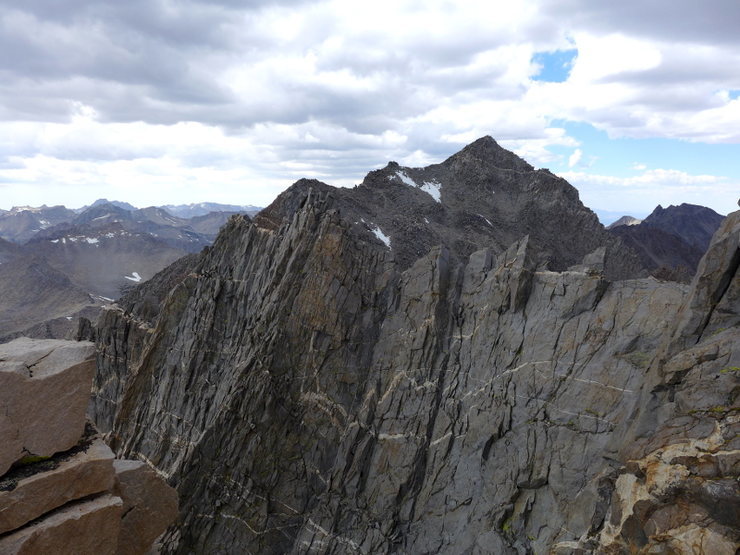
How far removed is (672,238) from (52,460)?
14449 centimetres

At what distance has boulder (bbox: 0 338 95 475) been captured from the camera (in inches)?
527

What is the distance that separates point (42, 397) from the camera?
13.9 meters

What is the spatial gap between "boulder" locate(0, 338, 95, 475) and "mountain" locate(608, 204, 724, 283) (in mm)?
72230

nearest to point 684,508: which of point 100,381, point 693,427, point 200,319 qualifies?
point 693,427

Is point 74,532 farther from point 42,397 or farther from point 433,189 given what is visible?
point 433,189

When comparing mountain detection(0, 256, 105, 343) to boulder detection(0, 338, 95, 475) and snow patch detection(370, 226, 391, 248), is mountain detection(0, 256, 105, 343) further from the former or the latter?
boulder detection(0, 338, 95, 475)

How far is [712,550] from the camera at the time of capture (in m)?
14.3

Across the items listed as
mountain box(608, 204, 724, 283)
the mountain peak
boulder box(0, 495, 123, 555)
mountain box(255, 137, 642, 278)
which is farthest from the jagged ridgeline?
mountain box(608, 204, 724, 283)

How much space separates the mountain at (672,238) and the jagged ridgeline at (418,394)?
46686 millimetres

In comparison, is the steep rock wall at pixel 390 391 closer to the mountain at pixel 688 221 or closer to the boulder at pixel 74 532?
the boulder at pixel 74 532

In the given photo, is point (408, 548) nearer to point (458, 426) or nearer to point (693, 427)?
point (458, 426)

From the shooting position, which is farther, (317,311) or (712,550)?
(317,311)

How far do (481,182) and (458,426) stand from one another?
2030 inches

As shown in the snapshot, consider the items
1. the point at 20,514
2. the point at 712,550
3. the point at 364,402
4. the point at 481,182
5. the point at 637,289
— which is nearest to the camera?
the point at 20,514
